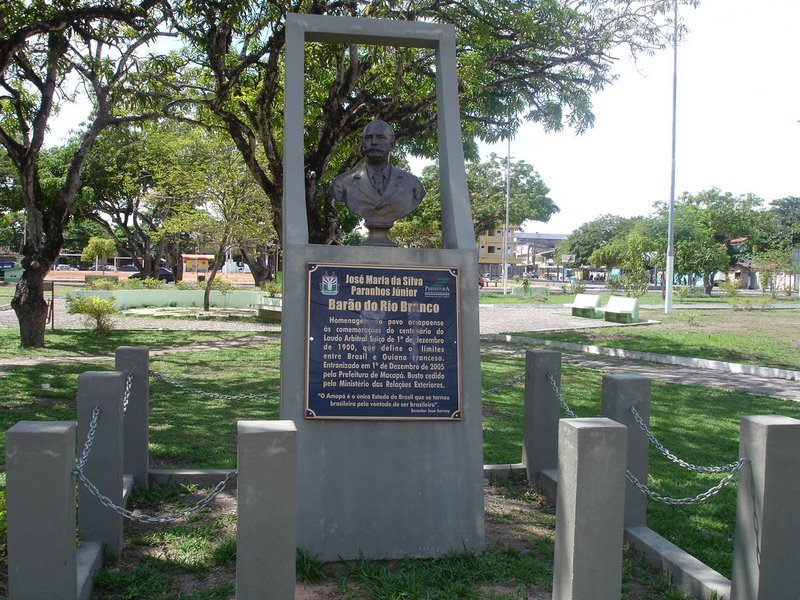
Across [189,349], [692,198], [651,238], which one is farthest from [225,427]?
[692,198]

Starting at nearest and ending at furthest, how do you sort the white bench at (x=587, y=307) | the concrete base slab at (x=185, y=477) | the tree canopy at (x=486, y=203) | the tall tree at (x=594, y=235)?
the concrete base slab at (x=185, y=477)
the white bench at (x=587, y=307)
the tree canopy at (x=486, y=203)
the tall tree at (x=594, y=235)

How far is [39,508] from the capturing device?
133 inches

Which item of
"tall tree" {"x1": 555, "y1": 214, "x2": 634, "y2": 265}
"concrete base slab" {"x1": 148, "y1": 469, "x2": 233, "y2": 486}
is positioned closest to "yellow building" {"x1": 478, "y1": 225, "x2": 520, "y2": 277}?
"tall tree" {"x1": 555, "y1": 214, "x2": 634, "y2": 265}

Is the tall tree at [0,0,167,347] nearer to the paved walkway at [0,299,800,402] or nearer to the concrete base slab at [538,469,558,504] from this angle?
the paved walkway at [0,299,800,402]

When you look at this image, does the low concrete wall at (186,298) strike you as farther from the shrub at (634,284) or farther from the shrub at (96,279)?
the shrub at (634,284)

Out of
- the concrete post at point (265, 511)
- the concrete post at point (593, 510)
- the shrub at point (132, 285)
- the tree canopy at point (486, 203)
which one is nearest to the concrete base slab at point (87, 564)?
the concrete post at point (265, 511)

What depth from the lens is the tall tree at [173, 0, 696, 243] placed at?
1279 centimetres

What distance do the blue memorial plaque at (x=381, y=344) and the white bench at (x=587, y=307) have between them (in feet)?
69.3

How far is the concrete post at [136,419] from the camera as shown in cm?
565

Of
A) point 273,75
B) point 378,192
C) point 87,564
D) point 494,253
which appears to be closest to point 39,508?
point 87,564

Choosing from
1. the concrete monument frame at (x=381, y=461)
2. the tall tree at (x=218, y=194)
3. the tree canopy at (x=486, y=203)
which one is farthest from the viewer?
the tree canopy at (x=486, y=203)

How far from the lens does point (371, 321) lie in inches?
182

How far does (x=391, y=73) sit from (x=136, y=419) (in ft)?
30.9

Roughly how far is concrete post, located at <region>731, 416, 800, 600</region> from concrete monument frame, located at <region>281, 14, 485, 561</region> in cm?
157
